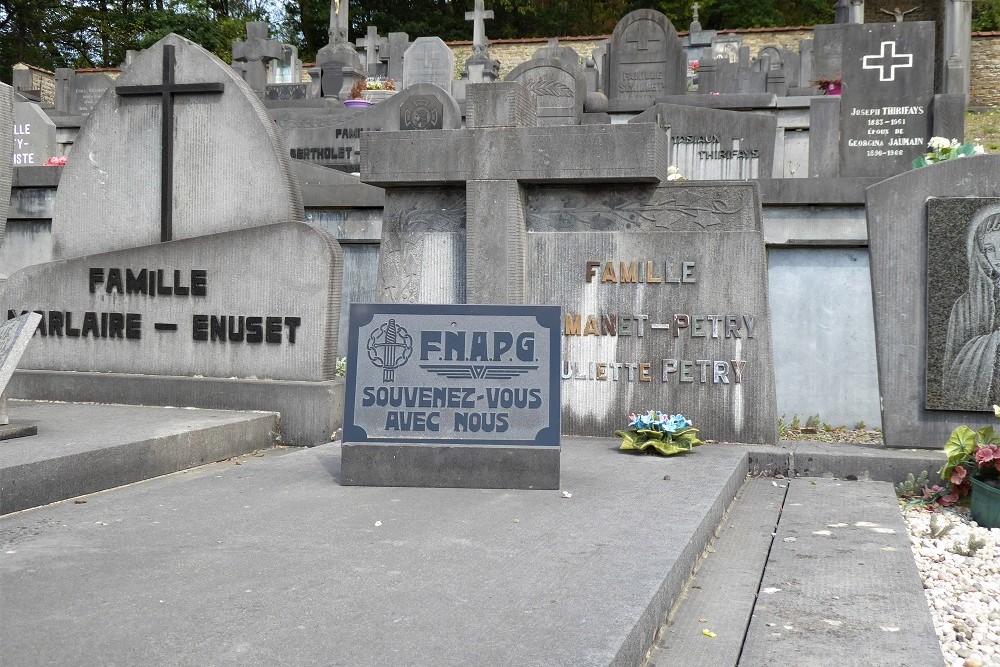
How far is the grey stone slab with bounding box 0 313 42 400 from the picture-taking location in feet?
17.5

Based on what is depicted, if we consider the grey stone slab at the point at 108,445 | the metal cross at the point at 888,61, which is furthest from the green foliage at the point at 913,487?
the metal cross at the point at 888,61

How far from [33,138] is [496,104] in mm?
12709

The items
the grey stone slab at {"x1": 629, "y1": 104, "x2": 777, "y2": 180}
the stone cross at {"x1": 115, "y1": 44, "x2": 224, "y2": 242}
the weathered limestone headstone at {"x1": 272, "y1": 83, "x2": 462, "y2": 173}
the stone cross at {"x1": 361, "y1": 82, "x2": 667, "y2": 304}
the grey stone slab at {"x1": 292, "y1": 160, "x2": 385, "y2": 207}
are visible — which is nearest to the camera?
the stone cross at {"x1": 361, "y1": 82, "x2": 667, "y2": 304}

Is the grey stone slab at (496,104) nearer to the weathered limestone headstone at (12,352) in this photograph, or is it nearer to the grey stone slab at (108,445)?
the grey stone slab at (108,445)

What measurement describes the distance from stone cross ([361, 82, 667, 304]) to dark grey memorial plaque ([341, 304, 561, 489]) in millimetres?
1700

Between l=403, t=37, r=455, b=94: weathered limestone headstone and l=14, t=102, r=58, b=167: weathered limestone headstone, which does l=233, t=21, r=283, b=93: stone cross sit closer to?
l=403, t=37, r=455, b=94: weathered limestone headstone

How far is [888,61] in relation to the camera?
1280 centimetres

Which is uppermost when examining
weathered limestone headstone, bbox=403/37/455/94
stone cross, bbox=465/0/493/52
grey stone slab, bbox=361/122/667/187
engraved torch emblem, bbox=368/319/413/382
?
stone cross, bbox=465/0/493/52

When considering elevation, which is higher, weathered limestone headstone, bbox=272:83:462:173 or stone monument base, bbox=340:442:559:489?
weathered limestone headstone, bbox=272:83:462:173

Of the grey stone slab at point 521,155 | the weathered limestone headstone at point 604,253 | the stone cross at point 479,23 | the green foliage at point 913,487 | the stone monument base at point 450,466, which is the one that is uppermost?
the stone cross at point 479,23

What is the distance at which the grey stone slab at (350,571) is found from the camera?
2.78m

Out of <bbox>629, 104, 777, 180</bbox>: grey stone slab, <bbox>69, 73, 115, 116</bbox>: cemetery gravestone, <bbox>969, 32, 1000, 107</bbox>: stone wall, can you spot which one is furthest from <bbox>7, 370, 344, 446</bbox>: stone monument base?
<bbox>969, 32, 1000, 107</bbox>: stone wall

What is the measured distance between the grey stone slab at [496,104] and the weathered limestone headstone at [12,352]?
2992 millimetres

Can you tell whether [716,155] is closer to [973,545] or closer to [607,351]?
[607,351]
